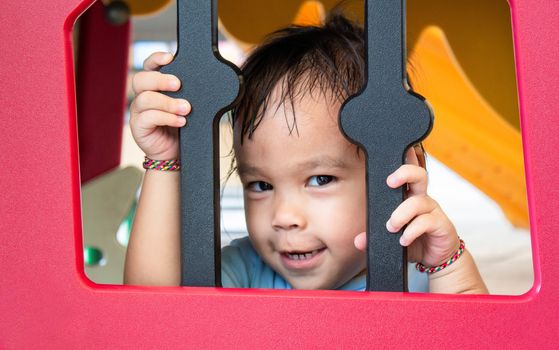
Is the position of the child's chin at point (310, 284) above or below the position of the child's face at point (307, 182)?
below

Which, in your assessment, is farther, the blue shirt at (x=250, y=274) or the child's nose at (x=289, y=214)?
the blue shirt at (x=250, y=274)

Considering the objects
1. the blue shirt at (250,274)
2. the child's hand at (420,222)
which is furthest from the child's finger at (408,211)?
the blue shirt at (250,274)

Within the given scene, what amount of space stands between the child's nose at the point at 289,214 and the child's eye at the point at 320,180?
1.1 inches

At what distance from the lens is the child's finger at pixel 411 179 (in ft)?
1.90

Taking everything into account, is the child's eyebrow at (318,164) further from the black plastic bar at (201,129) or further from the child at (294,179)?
the black plastic bar at (201,129)

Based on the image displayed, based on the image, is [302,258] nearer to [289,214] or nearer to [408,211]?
[289,214]

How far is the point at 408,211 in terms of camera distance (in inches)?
24.2

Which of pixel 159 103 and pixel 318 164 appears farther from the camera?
pixel 318 164

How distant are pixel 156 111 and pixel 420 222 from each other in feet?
0.86

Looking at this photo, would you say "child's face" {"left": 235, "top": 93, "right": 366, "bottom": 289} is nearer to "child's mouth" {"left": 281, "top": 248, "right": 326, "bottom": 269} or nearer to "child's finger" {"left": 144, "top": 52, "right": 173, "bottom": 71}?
"child's mouth" {"left": 281, "top": 248, "right": 326, "bottom": 269}

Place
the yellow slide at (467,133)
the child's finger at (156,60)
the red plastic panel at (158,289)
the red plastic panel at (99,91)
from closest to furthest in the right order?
the red plastic panel at (158,289), the child's finger at (156,60), the red plastic panel at (99,91), the yellow slide at (467,133)

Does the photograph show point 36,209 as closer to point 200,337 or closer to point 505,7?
point 200,337

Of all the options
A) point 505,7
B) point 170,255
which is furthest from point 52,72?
point 505,7

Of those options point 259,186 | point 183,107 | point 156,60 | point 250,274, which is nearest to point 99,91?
point 250,274
